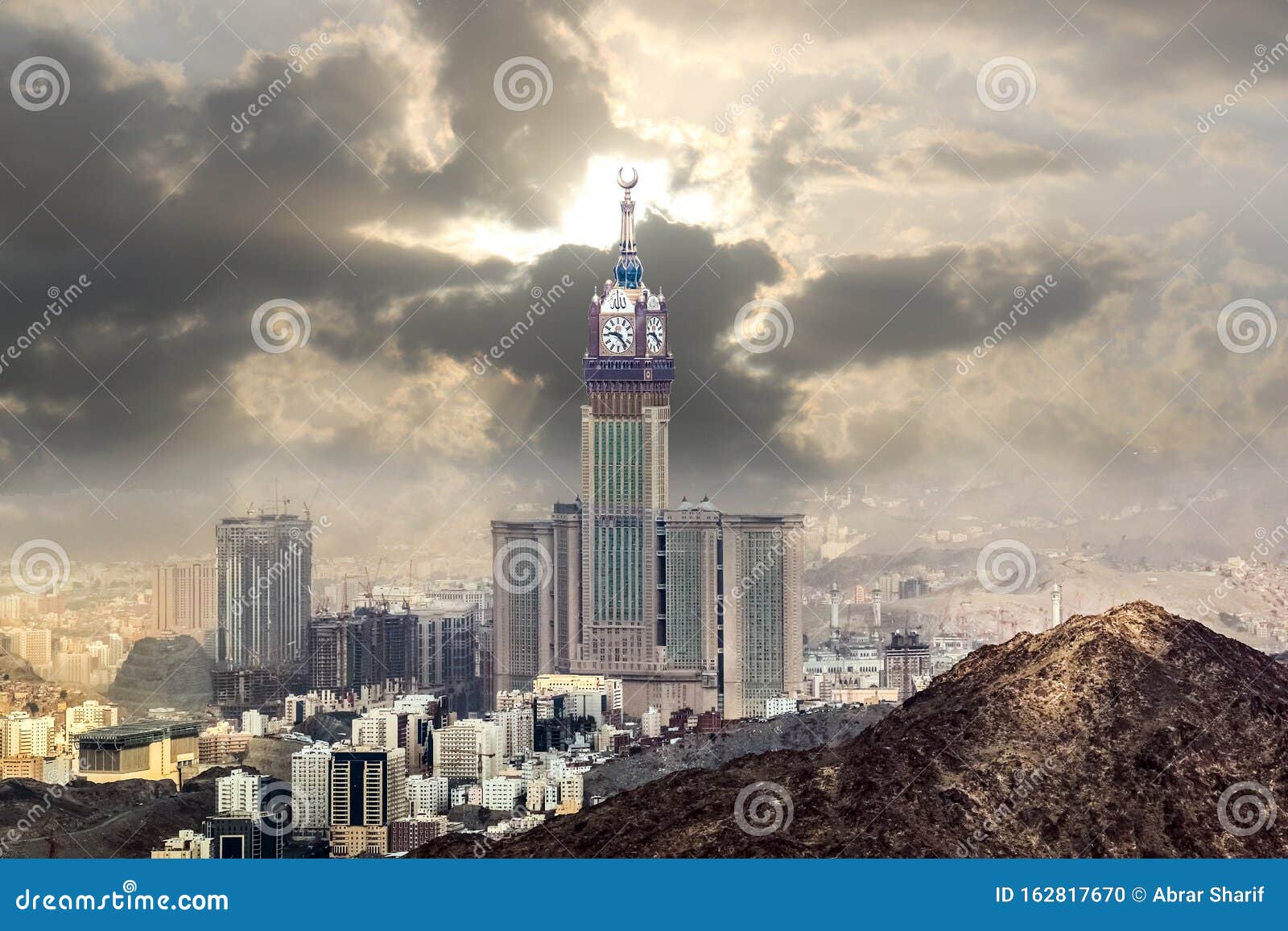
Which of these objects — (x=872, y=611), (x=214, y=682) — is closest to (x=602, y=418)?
(x=872, y=611)

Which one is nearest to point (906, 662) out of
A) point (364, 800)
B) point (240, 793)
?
point (364, 800)

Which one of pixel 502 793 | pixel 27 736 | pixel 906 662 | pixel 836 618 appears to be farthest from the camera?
pixel 836 618

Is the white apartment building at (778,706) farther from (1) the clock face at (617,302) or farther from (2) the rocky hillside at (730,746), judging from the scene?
(2) the rocky hillside at (730,746)

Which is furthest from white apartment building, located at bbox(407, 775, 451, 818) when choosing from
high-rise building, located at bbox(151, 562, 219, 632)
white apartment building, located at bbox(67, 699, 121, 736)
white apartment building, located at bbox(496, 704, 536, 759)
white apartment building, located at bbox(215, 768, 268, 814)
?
high-rise building, located at bbox(151, 562, 219, 632)

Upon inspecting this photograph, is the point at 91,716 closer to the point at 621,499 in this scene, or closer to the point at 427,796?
the point at 427,796

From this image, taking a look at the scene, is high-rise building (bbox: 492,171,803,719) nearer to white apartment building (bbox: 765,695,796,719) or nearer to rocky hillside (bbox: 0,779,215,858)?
white apartment building (bbox: 765,695,796,719)

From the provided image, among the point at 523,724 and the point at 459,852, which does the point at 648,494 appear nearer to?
the point at 523,724
